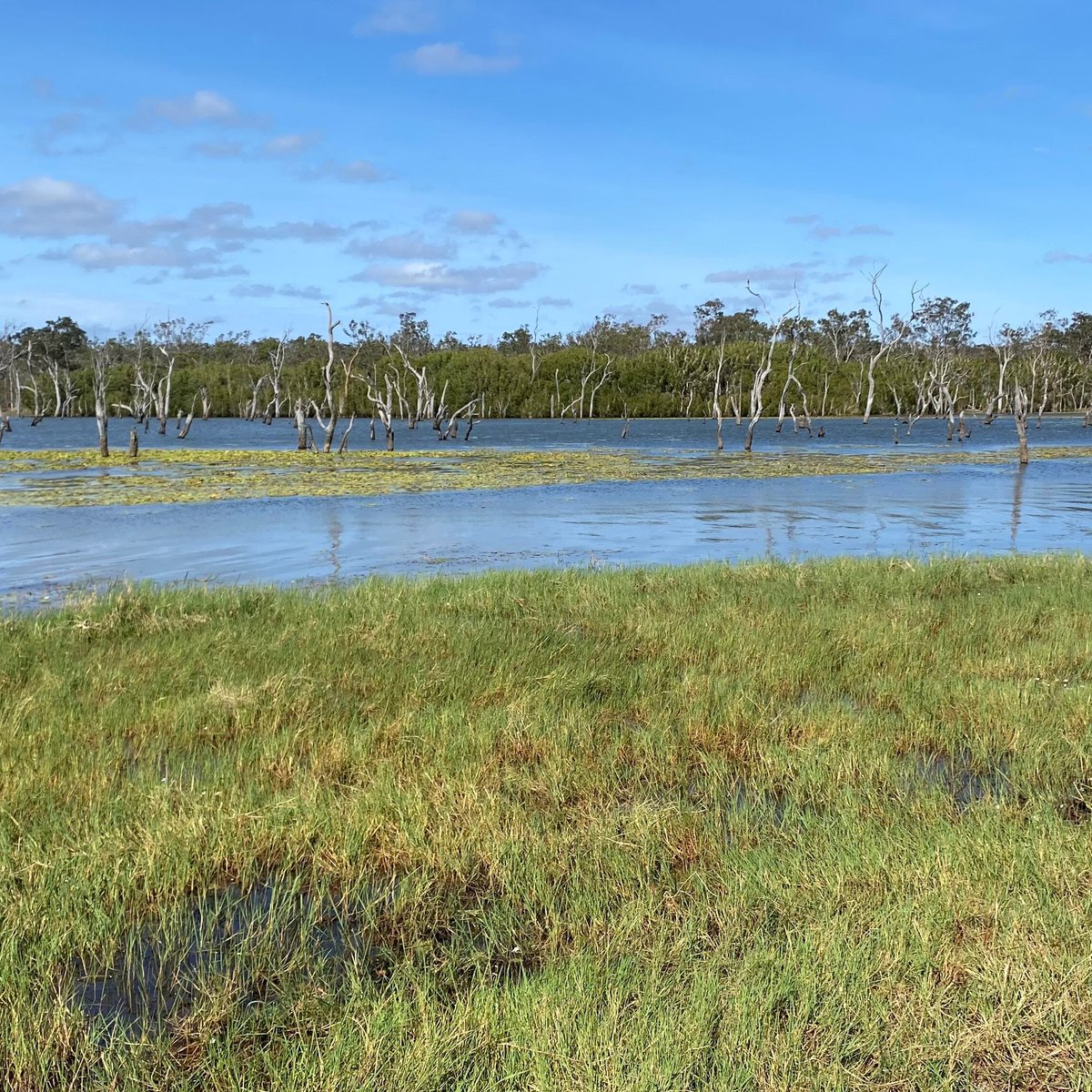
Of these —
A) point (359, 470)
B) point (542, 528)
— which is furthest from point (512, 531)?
point (359, 470)

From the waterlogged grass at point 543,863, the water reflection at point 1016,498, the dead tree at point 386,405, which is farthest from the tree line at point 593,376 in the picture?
the waterlogged grass at point 543,863

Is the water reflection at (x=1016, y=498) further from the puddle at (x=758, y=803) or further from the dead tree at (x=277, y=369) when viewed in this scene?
the dead tree at (x=277, y=369)

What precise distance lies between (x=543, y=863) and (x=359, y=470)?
36.6m

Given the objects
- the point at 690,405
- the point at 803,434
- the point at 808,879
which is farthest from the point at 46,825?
the point at 690,405

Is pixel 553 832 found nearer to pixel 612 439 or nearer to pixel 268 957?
pixel 268 957

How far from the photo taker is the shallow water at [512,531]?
16516 millimetres

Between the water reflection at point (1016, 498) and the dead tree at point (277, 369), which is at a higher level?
the dead tree at point (277, 369)

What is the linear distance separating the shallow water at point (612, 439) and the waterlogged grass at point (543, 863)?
49.0 meters

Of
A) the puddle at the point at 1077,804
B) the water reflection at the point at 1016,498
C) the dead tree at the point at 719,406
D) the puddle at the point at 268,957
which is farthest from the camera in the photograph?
the dead tree at the point at 719,406

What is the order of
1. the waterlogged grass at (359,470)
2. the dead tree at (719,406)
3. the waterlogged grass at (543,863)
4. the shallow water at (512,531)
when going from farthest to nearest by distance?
1. the dead tree at (719,406)
2. the waterlogged grass at (359,470)
3. the shallow water at (512,531)
4. the waterlogged grass at (543,863)

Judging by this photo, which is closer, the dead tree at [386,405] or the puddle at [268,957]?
the puddle at [268,957]

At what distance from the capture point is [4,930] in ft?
13.0

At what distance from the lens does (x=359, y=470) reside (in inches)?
1586

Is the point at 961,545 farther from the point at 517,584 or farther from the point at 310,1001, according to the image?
the point at 310,1001
